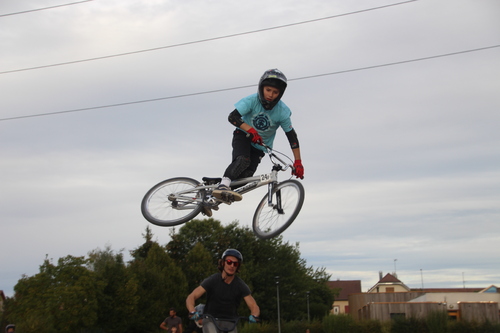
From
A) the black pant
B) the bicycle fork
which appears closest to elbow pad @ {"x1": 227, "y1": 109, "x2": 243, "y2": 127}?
the black pant

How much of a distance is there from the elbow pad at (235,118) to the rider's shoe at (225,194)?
1121mm

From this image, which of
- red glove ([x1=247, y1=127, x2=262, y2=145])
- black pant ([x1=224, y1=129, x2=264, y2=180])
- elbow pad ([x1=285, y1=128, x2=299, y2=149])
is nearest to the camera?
red glove ([x1=247, y1=127, x2=262, y2=145])

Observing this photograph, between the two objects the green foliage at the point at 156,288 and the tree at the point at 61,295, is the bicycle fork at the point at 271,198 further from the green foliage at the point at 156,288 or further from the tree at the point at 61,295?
the green foliage at the point at 156,288

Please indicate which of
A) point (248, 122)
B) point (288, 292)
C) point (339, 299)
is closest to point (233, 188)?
point (248, 122)

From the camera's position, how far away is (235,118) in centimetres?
1019

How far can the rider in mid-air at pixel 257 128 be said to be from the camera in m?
9.94

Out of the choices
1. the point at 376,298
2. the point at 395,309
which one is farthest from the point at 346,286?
the point at 395,309

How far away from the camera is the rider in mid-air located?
9.94 metres

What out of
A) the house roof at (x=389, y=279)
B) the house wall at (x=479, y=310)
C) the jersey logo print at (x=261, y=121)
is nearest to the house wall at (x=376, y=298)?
the house wall at (x=479, y=310)

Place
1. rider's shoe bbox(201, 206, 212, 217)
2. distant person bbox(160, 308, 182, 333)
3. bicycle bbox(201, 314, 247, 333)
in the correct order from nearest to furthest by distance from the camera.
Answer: bicycle bbox(201, 314, 247, 333)
rider's shoe bbox(201, 206, 212, 217)
distant person bbox(160, 308, 182, 333)

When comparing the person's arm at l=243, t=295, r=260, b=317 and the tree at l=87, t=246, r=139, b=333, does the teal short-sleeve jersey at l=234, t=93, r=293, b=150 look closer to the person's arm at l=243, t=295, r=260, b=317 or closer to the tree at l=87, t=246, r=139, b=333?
the person's arm at l=243, t=295, r=260, b=317

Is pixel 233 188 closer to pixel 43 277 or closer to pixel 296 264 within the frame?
pixel 43 277

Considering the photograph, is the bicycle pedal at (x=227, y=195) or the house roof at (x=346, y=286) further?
the house roof at (x=346, y=286)

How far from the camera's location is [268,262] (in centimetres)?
7238
